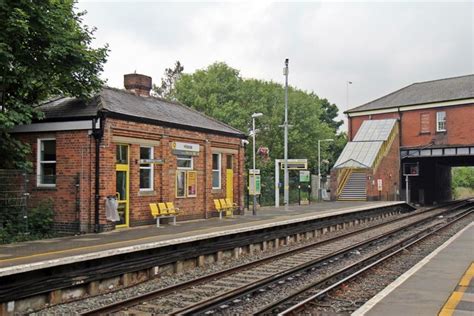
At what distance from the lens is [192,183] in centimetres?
1945

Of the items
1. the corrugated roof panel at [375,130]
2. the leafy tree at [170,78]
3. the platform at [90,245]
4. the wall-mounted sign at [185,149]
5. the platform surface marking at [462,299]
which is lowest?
the platform surface marking at [462,299]

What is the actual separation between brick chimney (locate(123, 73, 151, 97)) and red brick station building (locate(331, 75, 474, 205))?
20.1m

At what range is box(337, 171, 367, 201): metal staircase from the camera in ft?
121

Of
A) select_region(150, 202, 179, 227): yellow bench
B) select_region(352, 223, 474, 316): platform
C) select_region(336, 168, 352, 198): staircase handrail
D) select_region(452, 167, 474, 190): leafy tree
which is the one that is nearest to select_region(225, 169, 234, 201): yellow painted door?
select_region(150, 202, 179, 227): yellow bench

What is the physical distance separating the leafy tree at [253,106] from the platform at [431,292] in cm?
2865

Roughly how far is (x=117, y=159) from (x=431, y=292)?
1055 cm

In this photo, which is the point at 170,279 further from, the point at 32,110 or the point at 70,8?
the point at 70,8

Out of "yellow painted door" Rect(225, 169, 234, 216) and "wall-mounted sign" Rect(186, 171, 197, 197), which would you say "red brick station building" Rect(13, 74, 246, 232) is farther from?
"yellow painted door" Rect(225, 169, 234, 216)

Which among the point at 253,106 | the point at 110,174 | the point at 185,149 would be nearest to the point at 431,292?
the point at 110,174

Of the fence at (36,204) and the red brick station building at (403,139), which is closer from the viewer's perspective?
the fence at (36,204)

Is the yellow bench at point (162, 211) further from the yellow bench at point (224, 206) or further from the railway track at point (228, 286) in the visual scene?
the railway track at point (228, 286)

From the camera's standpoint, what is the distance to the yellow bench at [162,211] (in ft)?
55.4

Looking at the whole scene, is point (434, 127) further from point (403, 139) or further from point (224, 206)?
point (224, 206)

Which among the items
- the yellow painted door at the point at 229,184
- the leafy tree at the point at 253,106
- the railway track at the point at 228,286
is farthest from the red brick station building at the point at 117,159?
the leafy tree at the point at 253,106
